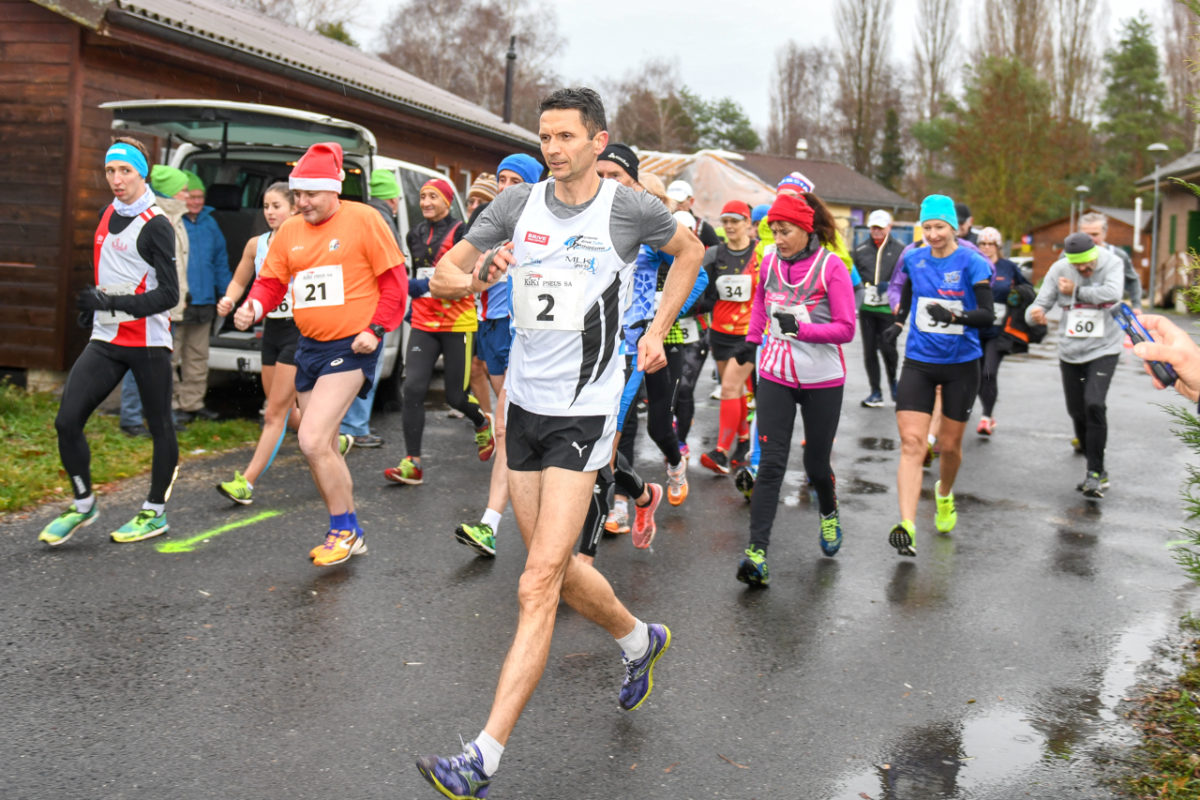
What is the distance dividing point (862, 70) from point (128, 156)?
249 feet

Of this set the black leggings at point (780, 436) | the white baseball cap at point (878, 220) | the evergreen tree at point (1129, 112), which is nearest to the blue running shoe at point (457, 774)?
the black leggings at point (780, 436)

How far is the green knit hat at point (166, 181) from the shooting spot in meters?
9.28

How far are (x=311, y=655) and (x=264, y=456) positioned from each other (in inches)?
107

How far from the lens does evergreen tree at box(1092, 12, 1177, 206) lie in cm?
6328

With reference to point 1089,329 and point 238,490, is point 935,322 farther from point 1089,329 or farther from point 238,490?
point 238,490

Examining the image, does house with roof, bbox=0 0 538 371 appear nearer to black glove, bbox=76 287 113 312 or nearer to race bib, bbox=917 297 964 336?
black glove, bbox=76 287 113 312

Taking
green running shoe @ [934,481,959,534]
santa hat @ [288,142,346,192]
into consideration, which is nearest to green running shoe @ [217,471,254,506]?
santa hat @ [288,142,346,192]

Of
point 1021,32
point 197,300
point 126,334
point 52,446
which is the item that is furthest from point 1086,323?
point 1021,32

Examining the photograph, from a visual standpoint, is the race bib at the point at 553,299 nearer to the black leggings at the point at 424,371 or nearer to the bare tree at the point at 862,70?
the black leggings at the point at 424,371

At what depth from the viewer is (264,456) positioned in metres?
7.12

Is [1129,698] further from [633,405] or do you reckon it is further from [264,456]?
[264,456]

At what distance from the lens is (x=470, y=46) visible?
202 ft

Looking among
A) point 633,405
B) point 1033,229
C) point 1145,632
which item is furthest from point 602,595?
point 1033,229

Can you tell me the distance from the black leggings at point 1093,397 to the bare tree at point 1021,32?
200 feet
